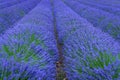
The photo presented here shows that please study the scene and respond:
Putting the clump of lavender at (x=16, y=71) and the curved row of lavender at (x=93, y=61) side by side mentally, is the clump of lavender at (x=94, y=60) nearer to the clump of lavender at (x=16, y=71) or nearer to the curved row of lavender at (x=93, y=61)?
the curved row of lavender at (x=93, y=61)

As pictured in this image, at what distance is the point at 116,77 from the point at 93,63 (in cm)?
45

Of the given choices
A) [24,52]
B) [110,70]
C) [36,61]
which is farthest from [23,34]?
[110,70]

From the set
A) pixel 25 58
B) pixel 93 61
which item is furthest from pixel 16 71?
pixel 93 61

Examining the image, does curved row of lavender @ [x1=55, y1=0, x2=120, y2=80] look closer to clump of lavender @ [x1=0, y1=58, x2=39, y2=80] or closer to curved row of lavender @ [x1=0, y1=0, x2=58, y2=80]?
curved row of lavender @ [x1=0, y1=0, x2=58, y2=80]

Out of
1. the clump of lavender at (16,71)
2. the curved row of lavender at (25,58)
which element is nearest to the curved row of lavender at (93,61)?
the curved row of lavender at (25,58)

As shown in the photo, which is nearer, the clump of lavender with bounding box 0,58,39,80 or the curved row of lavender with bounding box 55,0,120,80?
the clump of lavender with bounding box 0,58,39,80

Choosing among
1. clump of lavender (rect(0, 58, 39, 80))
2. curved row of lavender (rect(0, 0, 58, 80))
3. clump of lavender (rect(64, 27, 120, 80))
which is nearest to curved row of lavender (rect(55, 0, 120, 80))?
clump of lavender (rect(64, 27, 120, 80))

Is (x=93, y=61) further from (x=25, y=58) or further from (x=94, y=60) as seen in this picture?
(x=25, y=58)

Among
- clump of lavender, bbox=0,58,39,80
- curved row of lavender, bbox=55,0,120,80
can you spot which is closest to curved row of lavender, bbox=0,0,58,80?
clump of lavender, bbox=0,58,39,80

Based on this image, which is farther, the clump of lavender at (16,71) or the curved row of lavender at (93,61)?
the curved row of lavender at (93,61)

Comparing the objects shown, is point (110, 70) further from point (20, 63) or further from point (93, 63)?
point (20, 63)

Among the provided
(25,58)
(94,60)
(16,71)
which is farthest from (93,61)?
(16,71)

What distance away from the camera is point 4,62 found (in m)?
2.79

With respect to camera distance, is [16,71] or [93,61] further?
[93,61]
